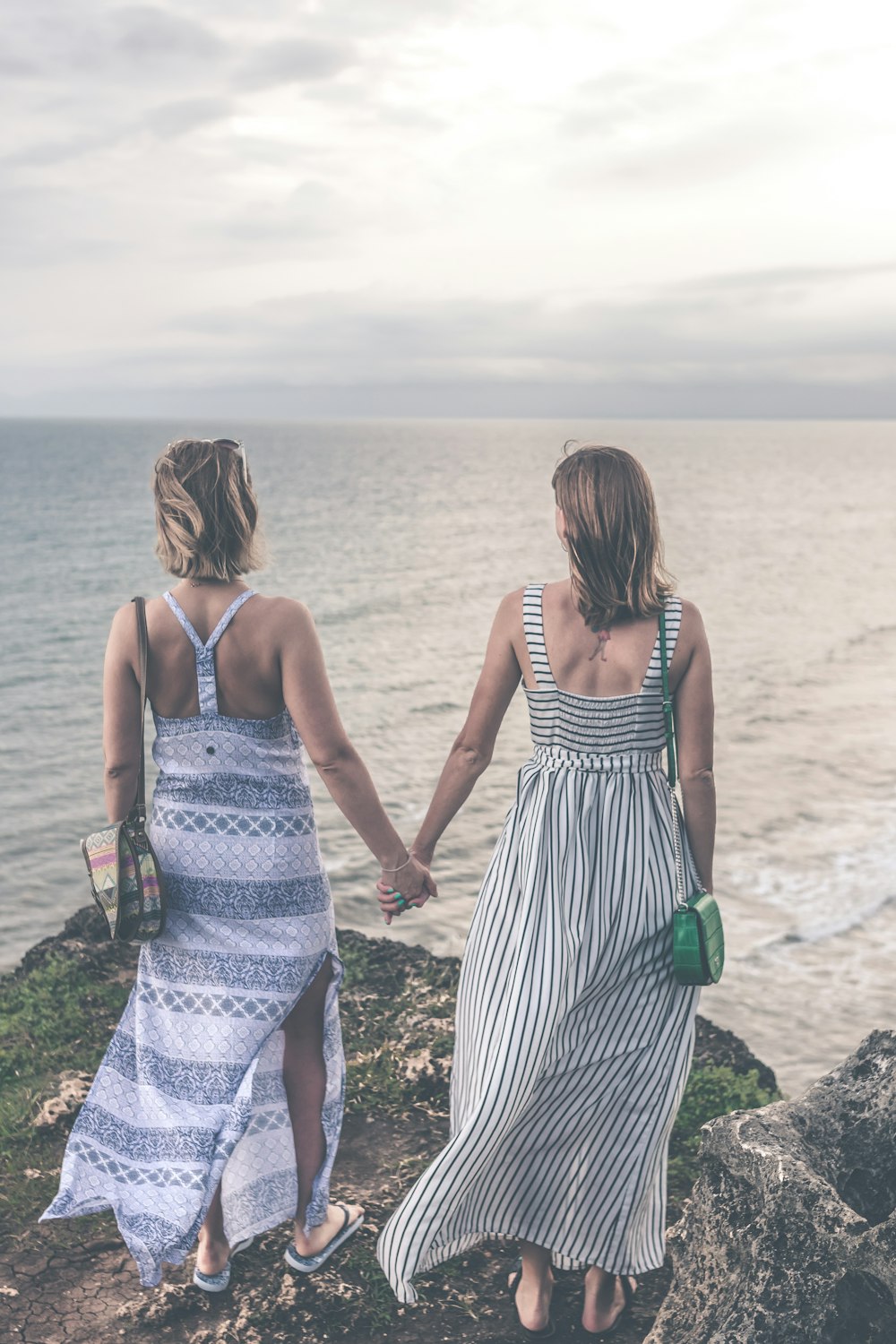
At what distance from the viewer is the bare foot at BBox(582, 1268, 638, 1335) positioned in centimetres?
342

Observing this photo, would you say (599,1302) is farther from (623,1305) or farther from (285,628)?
(285,628)

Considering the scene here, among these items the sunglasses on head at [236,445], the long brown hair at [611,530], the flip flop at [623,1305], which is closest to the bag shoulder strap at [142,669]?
the sunglasses on head at [236,445]

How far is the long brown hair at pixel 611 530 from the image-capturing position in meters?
3.07

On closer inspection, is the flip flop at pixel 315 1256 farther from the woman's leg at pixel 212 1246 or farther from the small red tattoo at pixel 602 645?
the small red tattoo at pixel 602 645

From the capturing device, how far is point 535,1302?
3.45 m

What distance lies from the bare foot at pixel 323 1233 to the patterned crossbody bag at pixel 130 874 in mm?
1206

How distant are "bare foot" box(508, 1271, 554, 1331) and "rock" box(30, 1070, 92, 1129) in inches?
86.0

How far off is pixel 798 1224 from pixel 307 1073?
1.52 m

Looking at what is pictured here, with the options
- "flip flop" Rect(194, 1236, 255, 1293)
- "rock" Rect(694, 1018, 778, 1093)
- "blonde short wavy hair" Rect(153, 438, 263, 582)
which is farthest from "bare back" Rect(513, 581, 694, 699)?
"rock" Rect(694, 1018, 778, 1093)

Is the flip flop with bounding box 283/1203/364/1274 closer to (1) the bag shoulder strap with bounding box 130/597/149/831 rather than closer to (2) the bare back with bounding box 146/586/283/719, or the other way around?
(1) the bag shoulder strap with bounding box 130/597/149/831

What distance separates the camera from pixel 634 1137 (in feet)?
10.7

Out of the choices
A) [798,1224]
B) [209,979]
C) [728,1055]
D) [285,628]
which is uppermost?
[285,628]

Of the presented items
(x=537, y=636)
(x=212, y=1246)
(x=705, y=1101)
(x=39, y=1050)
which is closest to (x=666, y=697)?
(x=537, y=636)

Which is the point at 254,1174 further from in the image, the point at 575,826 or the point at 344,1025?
the point at 344,1025
